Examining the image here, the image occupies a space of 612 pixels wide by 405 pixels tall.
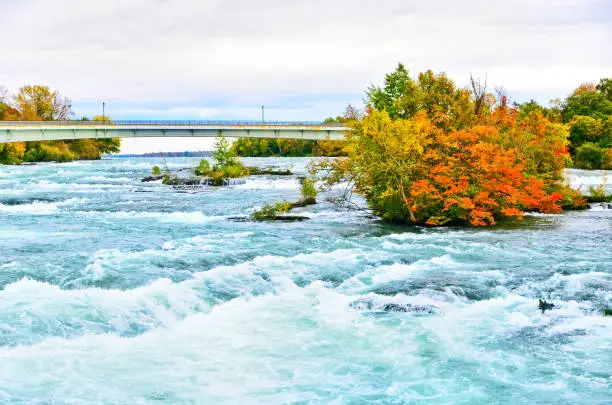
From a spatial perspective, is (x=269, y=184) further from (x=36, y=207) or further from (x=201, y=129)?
(x=201, y=129)

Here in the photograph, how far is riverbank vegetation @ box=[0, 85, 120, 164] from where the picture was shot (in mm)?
103875

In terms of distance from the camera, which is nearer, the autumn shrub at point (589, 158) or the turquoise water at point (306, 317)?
the turquoise water at point (306, 317)

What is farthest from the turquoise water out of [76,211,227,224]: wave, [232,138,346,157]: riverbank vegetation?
[232,138,346,157]: riverbank vegetation

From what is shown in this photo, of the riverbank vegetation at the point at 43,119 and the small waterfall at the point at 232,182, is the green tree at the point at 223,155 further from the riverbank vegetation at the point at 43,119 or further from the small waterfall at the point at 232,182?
the riverbank vegetation at the point at 43,119

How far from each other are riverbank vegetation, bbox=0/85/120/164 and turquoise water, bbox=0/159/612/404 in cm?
8415

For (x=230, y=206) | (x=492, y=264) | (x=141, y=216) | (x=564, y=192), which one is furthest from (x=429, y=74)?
(x=492, y=264)

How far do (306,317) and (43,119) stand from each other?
115 meters

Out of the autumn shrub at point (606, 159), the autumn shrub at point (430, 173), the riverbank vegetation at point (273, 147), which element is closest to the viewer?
the autumn shrub at point (430, 173)

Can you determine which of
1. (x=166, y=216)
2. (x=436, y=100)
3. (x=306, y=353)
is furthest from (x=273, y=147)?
(x=306, y=353)

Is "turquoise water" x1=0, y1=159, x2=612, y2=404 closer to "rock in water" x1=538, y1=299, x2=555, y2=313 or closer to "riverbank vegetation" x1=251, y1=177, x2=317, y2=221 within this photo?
"rock in water" x1=538, y1=299, x2=555, y2=313

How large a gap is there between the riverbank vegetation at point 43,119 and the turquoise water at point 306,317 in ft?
276

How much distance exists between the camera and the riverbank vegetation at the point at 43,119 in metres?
104

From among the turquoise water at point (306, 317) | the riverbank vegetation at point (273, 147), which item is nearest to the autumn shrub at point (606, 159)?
the turquoise water at point (306, 317)

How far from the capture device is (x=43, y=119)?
388 feet
